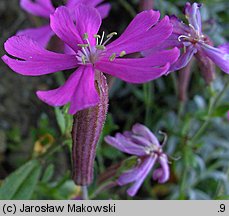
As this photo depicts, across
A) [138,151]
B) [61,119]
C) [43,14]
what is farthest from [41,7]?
[138,151]

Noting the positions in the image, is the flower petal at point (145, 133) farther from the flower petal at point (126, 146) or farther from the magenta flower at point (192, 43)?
the magenta flower at point (192, 43)

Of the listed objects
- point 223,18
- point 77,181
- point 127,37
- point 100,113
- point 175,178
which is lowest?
point 175,178

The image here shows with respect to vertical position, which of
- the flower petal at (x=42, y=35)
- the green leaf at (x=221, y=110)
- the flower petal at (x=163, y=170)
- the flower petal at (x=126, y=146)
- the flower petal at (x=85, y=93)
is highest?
the flower petal at (x=42, y=35)

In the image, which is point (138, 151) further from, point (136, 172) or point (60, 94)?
point (60, 94)

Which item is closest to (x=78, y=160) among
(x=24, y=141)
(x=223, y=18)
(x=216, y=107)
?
(x=216, y=107)

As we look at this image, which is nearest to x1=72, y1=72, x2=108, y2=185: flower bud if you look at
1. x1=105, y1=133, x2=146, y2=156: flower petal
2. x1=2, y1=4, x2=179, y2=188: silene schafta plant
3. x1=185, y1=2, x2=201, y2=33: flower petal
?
x1=2, y1=4, x2=179, y2=188: silene schafta plant

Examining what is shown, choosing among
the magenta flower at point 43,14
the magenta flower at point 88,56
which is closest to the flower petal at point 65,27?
the magenta flower at point 88,56
